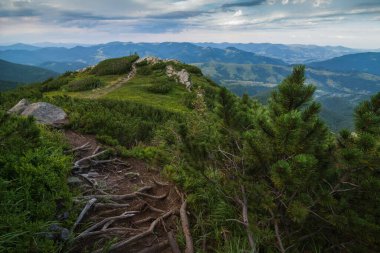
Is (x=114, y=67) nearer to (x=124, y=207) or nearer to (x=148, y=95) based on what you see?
(x=148, y=95)

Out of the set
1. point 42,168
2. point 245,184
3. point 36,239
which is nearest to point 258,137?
point 245,184

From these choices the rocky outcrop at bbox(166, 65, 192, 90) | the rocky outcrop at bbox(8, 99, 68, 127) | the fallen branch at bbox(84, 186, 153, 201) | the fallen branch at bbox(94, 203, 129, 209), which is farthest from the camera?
the rocky outcrop at bbox(166, 65, 192, 90)

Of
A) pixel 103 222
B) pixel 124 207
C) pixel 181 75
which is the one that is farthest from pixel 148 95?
pixel 103 222

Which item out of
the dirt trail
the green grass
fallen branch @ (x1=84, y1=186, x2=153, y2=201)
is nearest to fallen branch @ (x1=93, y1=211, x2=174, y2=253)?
the dirt trail

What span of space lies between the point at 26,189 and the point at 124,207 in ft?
8.02

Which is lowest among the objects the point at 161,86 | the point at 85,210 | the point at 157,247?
the point at 161,86

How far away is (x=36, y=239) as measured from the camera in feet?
14.1

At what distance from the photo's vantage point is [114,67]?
61.9m

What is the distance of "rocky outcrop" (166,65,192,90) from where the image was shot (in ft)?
159

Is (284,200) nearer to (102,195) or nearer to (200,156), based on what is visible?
(200,156)

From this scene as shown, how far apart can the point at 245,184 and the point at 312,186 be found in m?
0.90

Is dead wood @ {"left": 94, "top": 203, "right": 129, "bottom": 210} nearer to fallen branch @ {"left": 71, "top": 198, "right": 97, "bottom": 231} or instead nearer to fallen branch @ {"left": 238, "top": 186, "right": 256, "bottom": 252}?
fallen branch @ {"left": 71, "top": 198, "right": 97, "bottom": 231}

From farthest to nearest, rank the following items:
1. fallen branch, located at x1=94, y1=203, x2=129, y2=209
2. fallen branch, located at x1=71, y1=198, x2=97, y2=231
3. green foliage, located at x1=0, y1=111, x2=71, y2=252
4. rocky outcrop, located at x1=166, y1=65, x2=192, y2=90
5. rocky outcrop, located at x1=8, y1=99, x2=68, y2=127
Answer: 1. rocky outcrop, located at x1=166, y1=65, x2=192, y2=90
2. rocky outcrop, located at x1=8, y1=99, x2=68, y2=127
3. fallen branch, located at x1=94, y1=203, x2=129, y2=209
4. fallen branch, located at x1=71, y1=198, x2=97, y2=231
5. green foliage, located at x1=0, y1=111, x2=71, y2=252

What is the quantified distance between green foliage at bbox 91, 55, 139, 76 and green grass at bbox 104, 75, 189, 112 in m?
11.3
